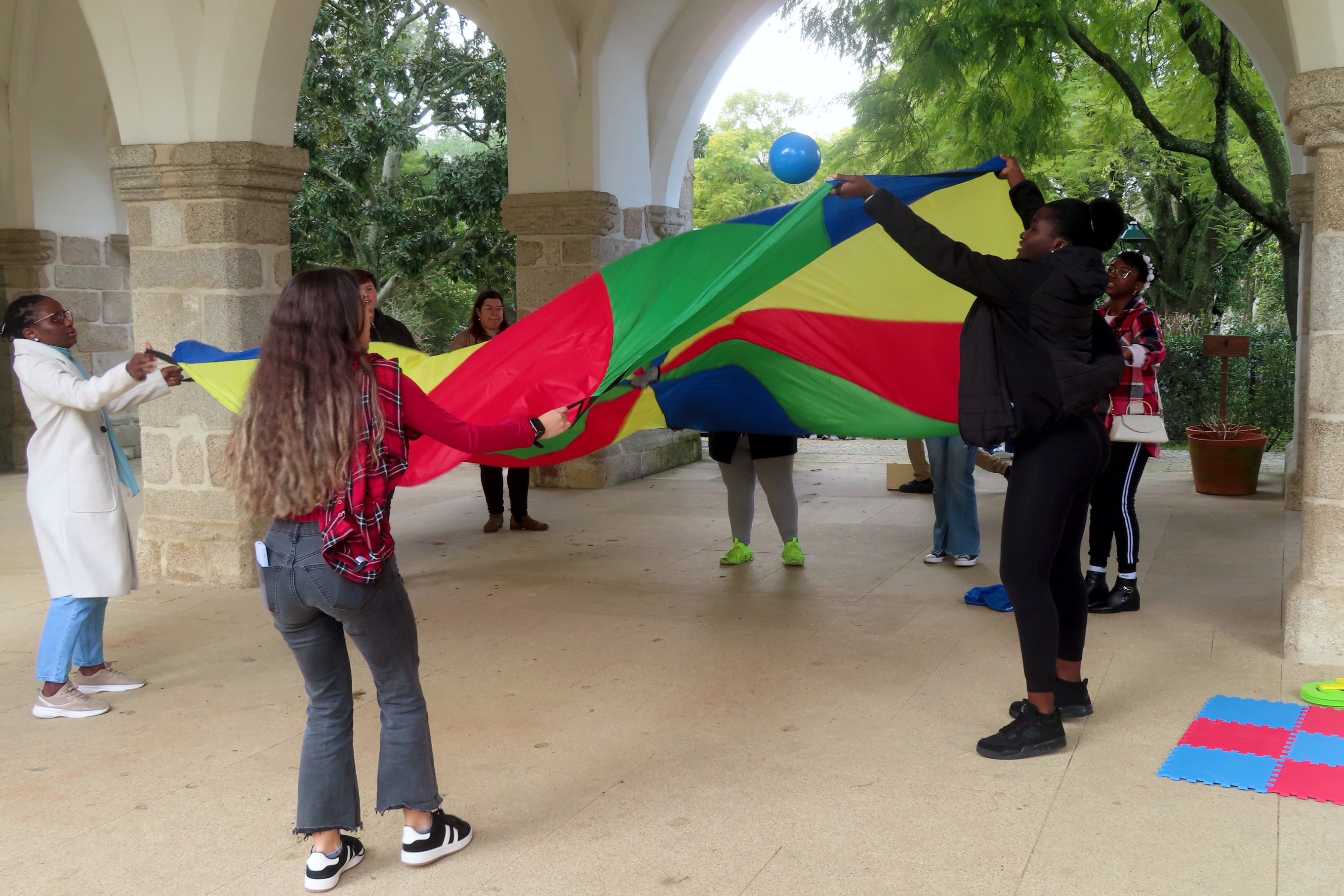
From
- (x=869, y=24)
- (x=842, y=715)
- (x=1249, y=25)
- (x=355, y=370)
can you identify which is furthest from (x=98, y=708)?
(x=1249, y=25)

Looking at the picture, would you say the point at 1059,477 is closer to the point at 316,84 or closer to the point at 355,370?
the point at 355,370

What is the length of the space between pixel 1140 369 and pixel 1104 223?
154 centimetres

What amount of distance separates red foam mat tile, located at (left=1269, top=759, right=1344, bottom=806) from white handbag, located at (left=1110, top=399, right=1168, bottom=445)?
1.77m

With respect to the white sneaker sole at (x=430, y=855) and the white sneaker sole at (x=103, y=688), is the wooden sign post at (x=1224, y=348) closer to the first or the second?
the white sneaker sole at (x=430, y=855)

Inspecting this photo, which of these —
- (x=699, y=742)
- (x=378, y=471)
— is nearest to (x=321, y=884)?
(x=378, y=471)

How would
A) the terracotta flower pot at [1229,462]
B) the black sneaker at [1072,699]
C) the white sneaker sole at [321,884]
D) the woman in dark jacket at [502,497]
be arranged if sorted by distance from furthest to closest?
the terracotta flower pot at [1229,462], the woman in dark jacket at [502,497], the black sneaker at [1072,699], the white sneaker sole at [321,884]

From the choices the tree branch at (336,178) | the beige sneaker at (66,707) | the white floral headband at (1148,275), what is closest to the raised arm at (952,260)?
the white floral headband at (1148,275)

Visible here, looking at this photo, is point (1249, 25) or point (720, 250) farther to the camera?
point (1249, 25)

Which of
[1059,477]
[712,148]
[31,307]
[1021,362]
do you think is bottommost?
[1059,477]

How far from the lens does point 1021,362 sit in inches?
125

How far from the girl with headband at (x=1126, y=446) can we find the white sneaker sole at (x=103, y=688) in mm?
3663

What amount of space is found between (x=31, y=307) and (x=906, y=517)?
4.96 m

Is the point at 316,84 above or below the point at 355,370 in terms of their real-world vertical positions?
above

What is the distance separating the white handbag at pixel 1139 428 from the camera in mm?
4637
